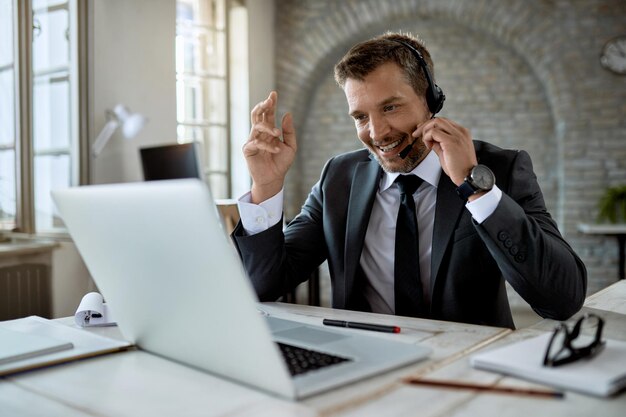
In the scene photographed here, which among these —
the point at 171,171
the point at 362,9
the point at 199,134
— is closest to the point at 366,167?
the point at 171,171

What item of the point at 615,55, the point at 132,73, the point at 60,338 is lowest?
the point at 60,338

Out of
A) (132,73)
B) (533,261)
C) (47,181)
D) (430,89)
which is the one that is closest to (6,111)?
(47,181)

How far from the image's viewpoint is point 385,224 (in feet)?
5.92

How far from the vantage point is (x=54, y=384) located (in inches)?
35.1

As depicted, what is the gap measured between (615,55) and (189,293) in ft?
16.6

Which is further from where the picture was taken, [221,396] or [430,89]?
[430,89]

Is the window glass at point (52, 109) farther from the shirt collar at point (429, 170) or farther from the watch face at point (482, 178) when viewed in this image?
the watch face at point (482, 178)

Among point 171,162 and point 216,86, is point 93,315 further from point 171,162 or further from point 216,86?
point 216,86

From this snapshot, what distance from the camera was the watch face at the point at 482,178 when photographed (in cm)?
136

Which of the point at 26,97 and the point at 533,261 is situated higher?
the point at 26,97

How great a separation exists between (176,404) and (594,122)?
16.3 feet

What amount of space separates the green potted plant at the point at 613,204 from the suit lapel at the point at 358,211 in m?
3.64

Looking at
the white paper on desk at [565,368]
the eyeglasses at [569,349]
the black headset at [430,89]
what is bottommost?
the white paper on desk at [565,368]

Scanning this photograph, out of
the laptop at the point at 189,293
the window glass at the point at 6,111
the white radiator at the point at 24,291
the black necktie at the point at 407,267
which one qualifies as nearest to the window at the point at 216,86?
the window glass at the point at 6,111
